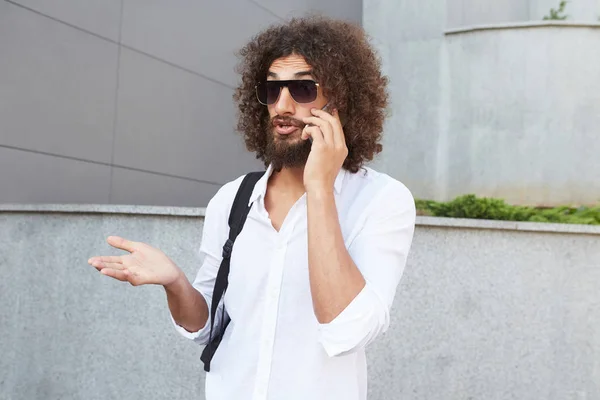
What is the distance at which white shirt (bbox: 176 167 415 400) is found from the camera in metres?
1.86

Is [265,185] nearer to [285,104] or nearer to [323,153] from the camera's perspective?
[285,104]

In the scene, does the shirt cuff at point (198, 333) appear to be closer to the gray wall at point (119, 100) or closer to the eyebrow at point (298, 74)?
the eyebrow at point (298, 74)

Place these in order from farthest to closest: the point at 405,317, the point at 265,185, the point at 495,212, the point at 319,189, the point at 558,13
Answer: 1. the point at 558,13
2. the point at 495,212
3. the point at 405,317
4. the point at 265,185
5. the point at 319,189

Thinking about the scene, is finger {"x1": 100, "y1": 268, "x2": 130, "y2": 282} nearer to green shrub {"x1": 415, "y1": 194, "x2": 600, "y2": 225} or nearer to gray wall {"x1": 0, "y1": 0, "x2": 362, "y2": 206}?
gray wall {"x1": 0, "y1": 0, "x2": 362, "y2": 206}

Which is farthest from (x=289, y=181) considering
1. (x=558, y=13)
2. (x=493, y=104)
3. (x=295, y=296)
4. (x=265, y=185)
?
(x=558, y=13)

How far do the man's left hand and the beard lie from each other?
0.12 meters

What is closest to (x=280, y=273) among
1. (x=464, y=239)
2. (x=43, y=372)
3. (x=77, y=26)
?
(x=464, y=239)

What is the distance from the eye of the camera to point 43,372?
191 inches

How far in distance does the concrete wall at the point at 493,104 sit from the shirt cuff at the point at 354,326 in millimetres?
8799

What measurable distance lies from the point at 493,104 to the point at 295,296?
29.5 feet

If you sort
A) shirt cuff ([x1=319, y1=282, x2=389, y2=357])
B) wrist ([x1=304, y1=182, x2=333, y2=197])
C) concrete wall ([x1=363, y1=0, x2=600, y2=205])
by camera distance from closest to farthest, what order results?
shirt cuff ([x1=319, y1=282, x2=389, y2=357]) < wrist ([x1=304, y1=182, x2=333, y2=197]) < concrete wall ([x1=363, y1=0, x2=600, y2=205])

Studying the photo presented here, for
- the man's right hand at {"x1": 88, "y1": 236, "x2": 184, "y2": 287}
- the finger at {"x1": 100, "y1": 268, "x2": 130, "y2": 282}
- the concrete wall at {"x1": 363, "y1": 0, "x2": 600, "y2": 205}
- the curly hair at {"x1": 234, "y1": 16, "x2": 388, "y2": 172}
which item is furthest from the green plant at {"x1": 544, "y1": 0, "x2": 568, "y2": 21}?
the finger at {"x1": 100, "y1": 268, "x2": 130, "y2": 282}

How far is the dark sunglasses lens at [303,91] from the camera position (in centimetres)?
211

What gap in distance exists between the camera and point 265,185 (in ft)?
7.12
